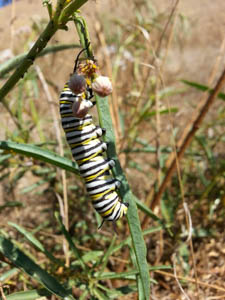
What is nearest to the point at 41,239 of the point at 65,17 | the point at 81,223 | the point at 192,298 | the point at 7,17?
the point at 81,223

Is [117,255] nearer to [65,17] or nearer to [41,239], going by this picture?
[41,239]

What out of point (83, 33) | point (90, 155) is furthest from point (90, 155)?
point (83, 33)

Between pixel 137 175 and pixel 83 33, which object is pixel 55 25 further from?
pixel 137 175

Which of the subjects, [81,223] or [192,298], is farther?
[81,223]

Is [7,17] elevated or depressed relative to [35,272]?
elevated

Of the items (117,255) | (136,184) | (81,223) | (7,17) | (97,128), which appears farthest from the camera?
(7,17)

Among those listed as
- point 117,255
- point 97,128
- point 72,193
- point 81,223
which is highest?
point 97,128

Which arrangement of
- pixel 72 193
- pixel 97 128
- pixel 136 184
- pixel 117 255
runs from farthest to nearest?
pixel 136 184 → pixel 72 193 → pixel 117 255 → pixel 97 128
